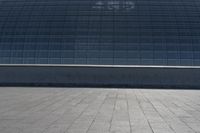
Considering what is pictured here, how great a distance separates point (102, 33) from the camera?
52.6 m

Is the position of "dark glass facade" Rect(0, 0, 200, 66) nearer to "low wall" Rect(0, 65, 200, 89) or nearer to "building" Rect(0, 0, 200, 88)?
"building" Rect(0, 0, 200, 88)

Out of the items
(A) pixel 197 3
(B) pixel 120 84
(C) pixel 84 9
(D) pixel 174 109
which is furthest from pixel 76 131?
(A) pixel 197 3

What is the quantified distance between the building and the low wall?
3.70 ft

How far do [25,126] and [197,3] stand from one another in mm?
48515

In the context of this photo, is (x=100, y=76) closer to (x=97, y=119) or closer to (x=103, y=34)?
(x=103, y=34)

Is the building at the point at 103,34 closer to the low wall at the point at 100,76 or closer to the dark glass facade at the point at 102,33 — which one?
the dark glass facade at the point at 102,33

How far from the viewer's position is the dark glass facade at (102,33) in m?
50.7

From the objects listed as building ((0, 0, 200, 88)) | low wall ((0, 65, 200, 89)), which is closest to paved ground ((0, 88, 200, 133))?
low wall ((0, 65, 200, 89))

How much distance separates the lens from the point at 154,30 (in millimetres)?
52594

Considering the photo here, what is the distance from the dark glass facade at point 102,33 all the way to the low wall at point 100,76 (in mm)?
1173

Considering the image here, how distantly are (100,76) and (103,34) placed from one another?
693 cm

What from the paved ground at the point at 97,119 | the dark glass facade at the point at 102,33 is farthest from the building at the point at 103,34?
the paved ground at the point at 97,119

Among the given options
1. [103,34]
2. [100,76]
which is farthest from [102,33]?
[100,76]

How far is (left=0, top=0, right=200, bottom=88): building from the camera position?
166ft
